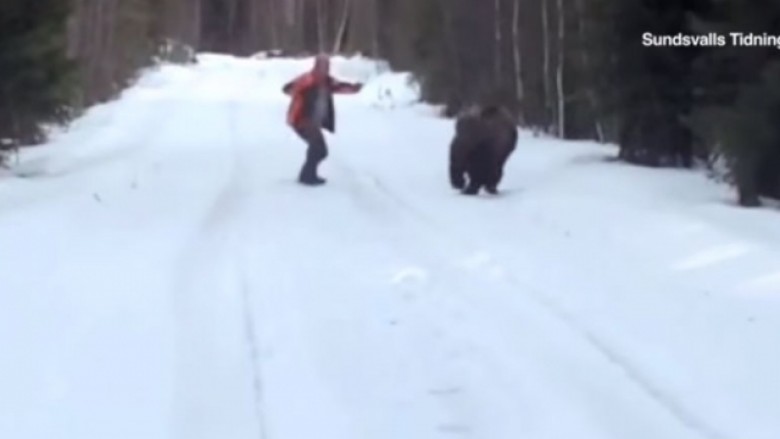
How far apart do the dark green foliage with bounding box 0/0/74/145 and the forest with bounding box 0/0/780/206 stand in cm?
2

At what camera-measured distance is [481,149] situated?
19469 millimetres

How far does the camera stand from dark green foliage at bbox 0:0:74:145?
73.9ft

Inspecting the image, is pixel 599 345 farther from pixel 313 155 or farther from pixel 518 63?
pixel 518 63

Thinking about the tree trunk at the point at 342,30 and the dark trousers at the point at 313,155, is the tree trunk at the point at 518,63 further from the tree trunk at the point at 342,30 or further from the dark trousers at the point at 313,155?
the tree trunk at the point at 342,30

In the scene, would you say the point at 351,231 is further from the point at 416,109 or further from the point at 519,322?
the point at 416,109

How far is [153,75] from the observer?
58.8 meters

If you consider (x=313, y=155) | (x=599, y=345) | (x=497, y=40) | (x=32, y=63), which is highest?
(x=32, y=63)

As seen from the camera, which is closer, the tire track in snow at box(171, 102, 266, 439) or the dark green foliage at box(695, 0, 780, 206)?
the tire track in snow at box(171, 102, 266, 439)

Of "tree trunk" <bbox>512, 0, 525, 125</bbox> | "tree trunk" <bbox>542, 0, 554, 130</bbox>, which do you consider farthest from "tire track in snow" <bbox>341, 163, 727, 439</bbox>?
"tree trunk" <bbox>512, 0, 525, 125</bbox>

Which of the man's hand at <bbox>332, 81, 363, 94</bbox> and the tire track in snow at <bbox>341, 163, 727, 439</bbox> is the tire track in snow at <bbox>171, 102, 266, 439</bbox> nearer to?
the tire track in snow at <bbox>341, 163, 727, 439</bbox>

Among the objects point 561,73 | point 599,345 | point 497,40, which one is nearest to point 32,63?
point 561,73

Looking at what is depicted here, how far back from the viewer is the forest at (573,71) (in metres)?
18.8

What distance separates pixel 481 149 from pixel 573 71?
31.1 feet

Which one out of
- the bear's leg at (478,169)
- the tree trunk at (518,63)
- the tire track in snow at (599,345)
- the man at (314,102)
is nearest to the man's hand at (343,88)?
the man at (314,102)
